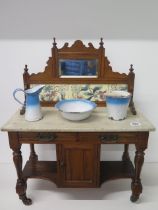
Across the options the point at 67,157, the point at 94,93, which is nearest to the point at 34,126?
the point at 67,157

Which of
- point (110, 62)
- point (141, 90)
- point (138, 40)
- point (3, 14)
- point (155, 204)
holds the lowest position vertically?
point (155, 204)

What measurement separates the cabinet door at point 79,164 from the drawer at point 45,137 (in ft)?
0.23

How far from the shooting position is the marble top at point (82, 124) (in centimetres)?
136

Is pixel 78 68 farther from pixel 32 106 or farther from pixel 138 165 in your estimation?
pixel 138 165

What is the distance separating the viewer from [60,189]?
5.79 feet

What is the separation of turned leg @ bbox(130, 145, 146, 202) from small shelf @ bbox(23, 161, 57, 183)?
1.78 feet

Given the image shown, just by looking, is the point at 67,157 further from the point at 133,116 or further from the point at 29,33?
the point at 29,33

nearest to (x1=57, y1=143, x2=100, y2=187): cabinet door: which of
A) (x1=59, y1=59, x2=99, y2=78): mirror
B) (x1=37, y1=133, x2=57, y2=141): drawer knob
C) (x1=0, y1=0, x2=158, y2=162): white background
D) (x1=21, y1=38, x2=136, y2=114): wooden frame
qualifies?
(x1=37, y1=133, x2=57, y2=141): drawer knob

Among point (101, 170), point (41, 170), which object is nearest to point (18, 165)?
point (41, 170)

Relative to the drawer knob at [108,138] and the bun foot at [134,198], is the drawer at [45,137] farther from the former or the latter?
the bun foot at [134,198]

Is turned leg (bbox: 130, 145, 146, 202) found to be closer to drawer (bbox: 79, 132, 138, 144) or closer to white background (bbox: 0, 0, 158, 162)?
drawer (bbox: 79, 132, 138, 144)

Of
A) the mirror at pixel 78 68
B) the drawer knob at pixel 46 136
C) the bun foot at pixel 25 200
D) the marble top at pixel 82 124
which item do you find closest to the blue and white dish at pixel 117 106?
the marble top at pixel 82 124

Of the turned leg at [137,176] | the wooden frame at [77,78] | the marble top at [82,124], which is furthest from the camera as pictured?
the wooden frame at [77,78]

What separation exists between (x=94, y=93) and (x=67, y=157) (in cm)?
49
